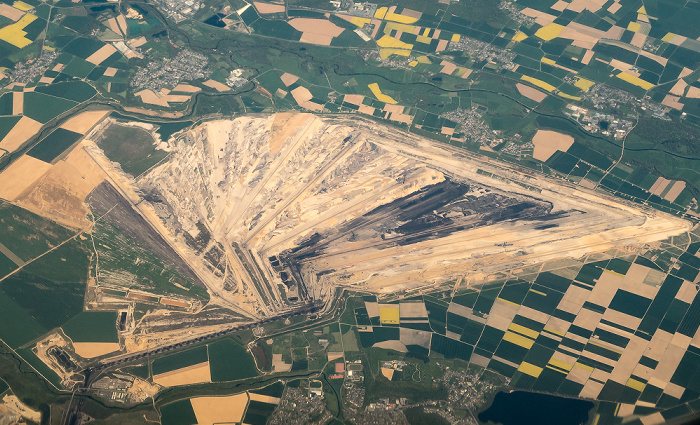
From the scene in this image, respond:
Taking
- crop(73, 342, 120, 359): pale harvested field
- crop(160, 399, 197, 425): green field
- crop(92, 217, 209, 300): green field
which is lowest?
crop(160, 399, 197, 425): green field

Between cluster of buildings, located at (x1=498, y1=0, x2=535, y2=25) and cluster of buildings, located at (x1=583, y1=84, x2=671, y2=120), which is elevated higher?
cluster of buildings, located at (x1=498, y1=0, x2=535, y2=25)

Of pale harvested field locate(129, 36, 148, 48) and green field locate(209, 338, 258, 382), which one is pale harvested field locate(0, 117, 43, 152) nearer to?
pale harvested field locate(129, 36, 148, 48)

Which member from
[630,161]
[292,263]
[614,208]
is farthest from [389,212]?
[630,161]

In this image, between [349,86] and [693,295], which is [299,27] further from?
[693,295]

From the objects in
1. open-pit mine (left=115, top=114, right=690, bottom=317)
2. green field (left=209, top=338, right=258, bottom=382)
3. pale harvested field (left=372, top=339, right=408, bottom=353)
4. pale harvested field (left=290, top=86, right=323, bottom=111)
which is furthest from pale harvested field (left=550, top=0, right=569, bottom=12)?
green field (left=209, top=338, right=258, bottom=382)

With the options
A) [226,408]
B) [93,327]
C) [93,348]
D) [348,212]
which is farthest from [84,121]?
[226,408]

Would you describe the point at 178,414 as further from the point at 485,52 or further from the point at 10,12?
the point at 10,12

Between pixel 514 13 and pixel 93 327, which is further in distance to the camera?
pixel 514 13
